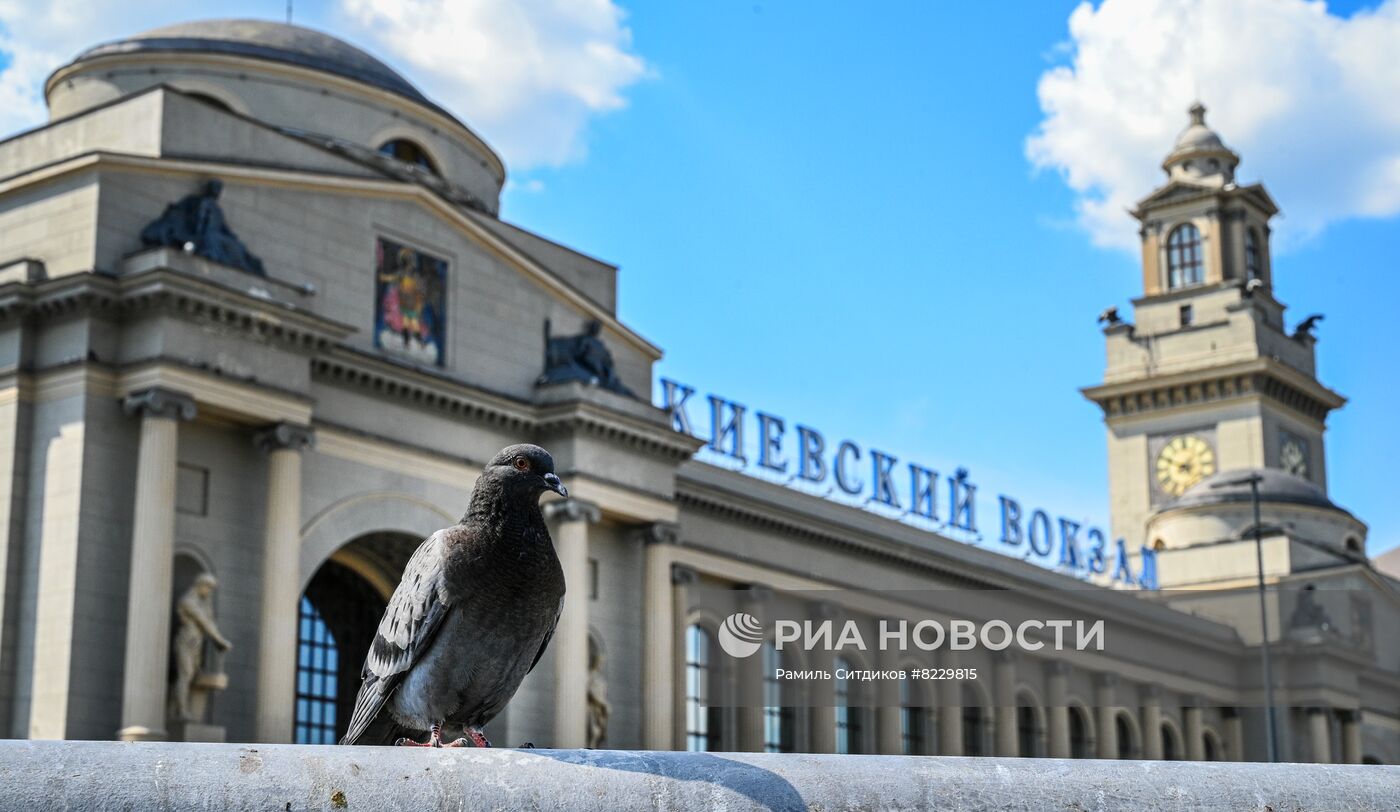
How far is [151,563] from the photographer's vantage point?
32062 millimetres

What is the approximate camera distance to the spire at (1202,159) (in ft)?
293

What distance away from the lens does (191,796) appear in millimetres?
5477

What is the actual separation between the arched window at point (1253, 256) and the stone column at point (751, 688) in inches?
1785

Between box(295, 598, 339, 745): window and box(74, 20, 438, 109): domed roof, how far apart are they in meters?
11.8

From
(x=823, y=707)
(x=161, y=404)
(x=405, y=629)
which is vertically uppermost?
(x=161, y=404)

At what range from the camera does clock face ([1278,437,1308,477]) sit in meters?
86.4

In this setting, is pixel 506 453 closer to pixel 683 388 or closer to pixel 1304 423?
pixel 683 388

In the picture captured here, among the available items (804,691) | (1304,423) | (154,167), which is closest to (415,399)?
(154,167)

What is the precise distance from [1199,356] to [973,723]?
31035mm

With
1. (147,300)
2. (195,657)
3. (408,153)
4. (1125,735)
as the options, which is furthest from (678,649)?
(1125,735)

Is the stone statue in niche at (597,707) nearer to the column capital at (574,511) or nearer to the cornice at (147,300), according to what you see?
the column capital at (574,511)

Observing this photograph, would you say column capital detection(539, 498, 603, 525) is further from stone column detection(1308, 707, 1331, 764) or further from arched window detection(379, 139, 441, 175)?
stone column detection(1308, 707, 1331, 764)

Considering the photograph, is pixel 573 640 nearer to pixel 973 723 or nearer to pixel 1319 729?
pixel 973 723

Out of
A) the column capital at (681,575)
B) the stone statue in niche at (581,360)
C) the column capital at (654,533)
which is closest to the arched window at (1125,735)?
the column capital at (681,575)
